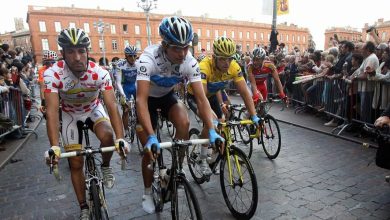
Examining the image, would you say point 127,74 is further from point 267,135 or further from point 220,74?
point 267,135

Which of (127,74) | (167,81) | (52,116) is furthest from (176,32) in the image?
(127,74)

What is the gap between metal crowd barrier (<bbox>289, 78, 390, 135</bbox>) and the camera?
6383 mm

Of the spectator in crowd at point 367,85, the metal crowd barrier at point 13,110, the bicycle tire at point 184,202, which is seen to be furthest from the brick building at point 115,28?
the bicycle tire at point 184,202

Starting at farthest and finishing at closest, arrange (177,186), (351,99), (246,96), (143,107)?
(351,99), (246,96), (143,107), (177,186)

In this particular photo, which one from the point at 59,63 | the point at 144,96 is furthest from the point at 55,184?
the point at 144,96

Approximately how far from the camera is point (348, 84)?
718cm

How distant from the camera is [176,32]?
2916 millimetres

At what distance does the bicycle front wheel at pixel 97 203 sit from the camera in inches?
108

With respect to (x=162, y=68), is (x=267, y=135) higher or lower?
lower

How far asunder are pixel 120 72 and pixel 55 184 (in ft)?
11.4

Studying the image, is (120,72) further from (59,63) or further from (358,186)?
(358,186)

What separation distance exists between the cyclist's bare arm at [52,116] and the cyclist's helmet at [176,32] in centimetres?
133

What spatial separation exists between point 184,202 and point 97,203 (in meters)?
0.83

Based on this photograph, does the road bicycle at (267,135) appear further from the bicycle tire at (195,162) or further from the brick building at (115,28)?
the brick building at (115,28)
